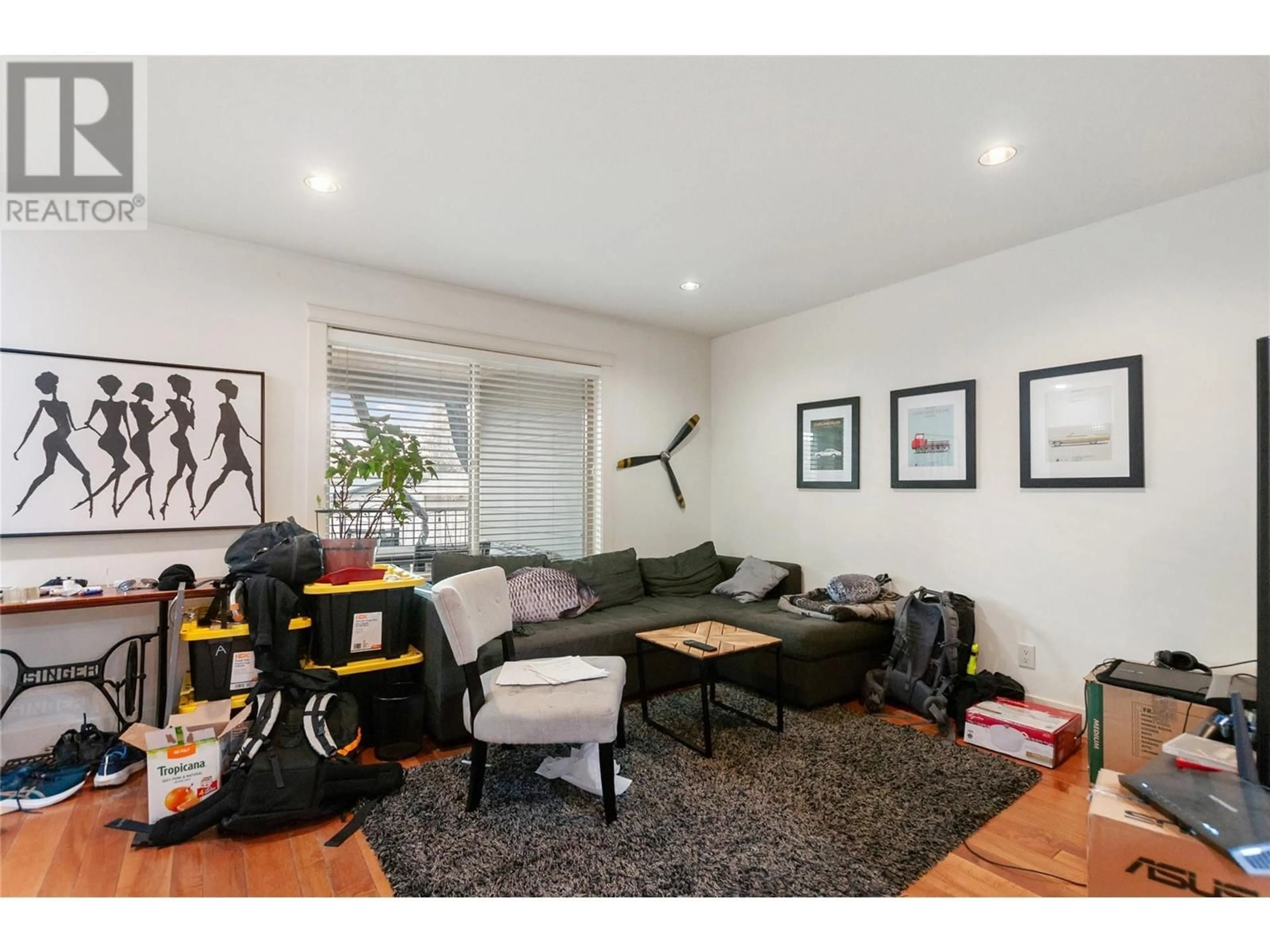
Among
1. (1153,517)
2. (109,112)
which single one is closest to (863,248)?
(1153,517)

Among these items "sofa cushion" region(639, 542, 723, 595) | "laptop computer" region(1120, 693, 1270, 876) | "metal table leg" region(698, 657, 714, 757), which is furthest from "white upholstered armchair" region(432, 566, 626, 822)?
"sofa cushion" region(639, 542, 723, 595)

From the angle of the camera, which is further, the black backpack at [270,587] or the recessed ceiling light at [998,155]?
the black backpack at [270,587]

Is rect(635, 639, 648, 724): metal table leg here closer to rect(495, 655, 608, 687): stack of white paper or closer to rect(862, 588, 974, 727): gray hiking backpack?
rect(495, 655, 608, 687): stack of white paper

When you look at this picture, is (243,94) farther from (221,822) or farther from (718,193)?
(221,822)

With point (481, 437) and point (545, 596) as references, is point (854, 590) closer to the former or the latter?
point (545, 596)

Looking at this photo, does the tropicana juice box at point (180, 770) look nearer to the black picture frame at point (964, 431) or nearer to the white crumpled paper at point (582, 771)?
the white crumpled paper at point (582, 771)

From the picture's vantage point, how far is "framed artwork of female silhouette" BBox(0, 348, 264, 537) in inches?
97.1

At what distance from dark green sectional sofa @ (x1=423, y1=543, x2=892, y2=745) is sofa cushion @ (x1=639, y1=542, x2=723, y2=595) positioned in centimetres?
22

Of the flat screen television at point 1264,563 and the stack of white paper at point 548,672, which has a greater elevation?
the flat screen television at point 1264,563

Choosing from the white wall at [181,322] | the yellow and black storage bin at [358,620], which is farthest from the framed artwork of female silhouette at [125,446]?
the yellow and black storage bin at [358,620]

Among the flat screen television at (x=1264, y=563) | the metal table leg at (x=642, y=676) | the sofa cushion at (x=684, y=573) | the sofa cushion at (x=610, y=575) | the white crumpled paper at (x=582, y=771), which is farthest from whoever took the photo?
the sofa cushion at (x=684, y=573)

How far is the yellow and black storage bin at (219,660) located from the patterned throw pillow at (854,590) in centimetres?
303

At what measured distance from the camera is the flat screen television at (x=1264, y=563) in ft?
4.49
